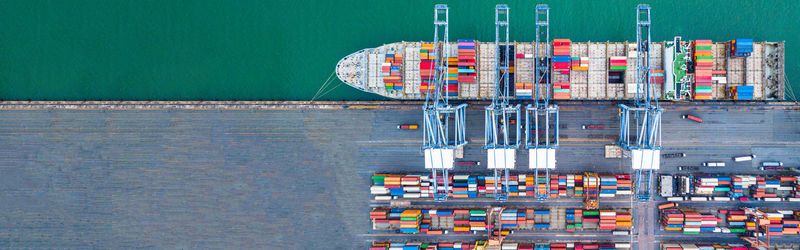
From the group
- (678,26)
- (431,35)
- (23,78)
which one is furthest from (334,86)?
(678,26)

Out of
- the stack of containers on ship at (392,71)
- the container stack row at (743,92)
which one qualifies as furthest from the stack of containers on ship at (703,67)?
the stack of containers on ship at (392,71)

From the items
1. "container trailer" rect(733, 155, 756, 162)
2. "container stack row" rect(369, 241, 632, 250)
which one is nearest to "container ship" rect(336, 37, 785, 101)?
"container trailer" rect(733, 155, 756, 162)

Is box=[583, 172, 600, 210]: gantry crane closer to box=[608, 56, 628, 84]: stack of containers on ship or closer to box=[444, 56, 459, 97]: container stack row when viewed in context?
box=[608, 56, 628, 84]: stack of containers on ship

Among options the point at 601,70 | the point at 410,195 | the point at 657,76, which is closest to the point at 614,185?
the point at 657,76

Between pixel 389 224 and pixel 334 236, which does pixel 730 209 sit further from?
pixel 334 236

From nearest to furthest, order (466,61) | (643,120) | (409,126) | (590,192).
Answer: (466,61), (643,120), (590,192), (409,126)

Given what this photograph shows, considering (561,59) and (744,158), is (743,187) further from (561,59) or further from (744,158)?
(561,59)
